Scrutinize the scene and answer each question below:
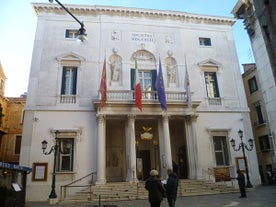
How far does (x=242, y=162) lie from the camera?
1894 cm

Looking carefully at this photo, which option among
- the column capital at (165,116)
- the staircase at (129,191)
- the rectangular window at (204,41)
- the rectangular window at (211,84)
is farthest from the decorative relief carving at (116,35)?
the staircase at (129,191)

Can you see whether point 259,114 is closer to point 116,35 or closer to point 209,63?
point 209,63

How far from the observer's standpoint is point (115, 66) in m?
19.9

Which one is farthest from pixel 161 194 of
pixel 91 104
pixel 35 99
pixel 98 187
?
pixel 35 99

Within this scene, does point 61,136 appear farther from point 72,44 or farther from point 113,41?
point 113,41

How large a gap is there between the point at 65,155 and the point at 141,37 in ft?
37.9

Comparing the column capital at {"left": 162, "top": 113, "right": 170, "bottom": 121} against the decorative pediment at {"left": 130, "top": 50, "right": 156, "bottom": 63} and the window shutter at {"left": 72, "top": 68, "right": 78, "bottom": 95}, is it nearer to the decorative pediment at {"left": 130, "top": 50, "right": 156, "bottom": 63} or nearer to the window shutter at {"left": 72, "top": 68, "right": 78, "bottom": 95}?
the decorative pediment at {"left": 130, "top": 50, "right": 156, "bottom": 63}

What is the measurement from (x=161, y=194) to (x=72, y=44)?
16.0 metres

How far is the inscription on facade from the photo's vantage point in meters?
21.1

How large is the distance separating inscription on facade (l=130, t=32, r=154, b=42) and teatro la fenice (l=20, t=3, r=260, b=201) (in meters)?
0.09

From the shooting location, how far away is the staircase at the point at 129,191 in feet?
47.0

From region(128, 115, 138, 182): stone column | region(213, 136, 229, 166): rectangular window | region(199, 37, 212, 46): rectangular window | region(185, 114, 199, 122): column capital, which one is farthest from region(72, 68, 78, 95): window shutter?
region(213, 136, 229, 166): rectangular window

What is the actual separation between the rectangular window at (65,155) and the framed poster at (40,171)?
2.98 feet

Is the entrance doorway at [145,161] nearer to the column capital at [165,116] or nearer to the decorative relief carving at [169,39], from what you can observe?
the column capital at [165,116]
